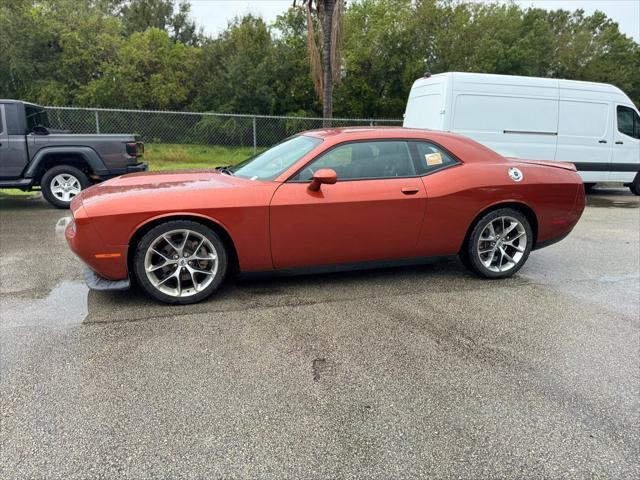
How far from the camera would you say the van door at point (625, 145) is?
34.2 feet

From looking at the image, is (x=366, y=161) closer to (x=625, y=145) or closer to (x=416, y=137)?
(x=416, y=137)

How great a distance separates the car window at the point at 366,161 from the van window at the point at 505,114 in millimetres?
5446

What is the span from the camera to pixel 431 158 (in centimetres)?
442

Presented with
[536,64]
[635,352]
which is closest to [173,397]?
[635,352]

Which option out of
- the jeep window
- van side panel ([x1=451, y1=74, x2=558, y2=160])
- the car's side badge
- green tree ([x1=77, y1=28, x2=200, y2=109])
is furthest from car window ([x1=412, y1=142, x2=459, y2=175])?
green tree ([x1=77, y1=28, x2=200, y2=109])

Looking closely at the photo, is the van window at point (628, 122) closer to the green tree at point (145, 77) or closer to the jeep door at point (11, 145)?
the jeep door at point (11, 145)

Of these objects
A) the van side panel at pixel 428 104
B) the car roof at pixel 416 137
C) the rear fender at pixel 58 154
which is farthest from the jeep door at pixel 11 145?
the van side panel at pixel 428 104

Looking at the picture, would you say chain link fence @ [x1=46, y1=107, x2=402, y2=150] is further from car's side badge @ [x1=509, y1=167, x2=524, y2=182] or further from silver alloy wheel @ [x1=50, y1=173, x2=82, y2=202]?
car's side badge @ [x1=509, y1=167, x2=524, y2=182]

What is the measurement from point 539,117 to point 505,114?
80 cm

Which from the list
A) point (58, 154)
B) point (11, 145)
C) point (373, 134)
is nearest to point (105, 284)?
point (373, 134)

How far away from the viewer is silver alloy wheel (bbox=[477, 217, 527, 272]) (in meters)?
4.61

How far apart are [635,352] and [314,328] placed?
7.45ft

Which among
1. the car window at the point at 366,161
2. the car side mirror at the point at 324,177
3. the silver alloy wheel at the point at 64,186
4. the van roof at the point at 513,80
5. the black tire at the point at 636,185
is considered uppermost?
the van roof at the point at 513,80

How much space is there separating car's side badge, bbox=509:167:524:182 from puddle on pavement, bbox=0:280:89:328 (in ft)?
13.2
